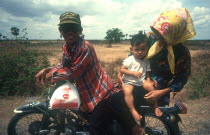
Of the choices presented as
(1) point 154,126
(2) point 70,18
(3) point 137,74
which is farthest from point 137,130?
(2) point 70,18

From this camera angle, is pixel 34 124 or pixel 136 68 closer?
pixel 136 68

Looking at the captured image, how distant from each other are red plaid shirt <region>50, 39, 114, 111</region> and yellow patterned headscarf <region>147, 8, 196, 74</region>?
2.77 ft

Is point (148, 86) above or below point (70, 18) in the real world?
below

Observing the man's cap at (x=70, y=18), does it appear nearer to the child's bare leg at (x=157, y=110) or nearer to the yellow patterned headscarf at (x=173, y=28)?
the yellow patterned headscarf at (x=173, y=28)

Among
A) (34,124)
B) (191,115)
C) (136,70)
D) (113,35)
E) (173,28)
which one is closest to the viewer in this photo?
(173,28)

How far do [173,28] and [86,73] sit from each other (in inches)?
51.8

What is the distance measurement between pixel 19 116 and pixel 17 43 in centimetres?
538

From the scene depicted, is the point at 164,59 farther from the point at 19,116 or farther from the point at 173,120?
the point at 19,116

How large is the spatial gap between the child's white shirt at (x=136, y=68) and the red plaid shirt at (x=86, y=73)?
0.30 meters

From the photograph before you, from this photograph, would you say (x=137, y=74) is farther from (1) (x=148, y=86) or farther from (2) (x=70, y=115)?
(2) (x=70, y=115)

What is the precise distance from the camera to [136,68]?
2.41m

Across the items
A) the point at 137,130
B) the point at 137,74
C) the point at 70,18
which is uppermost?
the point at 70,18

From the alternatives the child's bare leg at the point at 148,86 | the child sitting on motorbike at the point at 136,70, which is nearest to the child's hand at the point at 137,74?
the child sitting on motorbike at the point at 136,70

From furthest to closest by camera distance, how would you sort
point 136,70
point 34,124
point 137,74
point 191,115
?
point 191,115 → point 34,124 → point 136,70 → point 137,74
